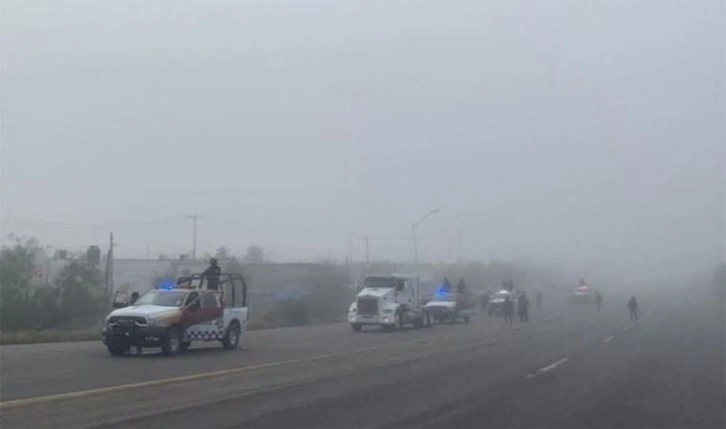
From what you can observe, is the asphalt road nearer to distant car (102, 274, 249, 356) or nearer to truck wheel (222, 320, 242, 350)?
truck wheel (222, 320, 242, 350)

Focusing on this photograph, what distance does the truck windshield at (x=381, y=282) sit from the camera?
62.2 meters

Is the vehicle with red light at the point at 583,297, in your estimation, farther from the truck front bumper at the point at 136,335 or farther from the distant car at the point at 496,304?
the truck front bumper at the point at 136,335

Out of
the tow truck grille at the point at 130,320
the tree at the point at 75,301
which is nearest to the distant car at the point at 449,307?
the tree at the point at 75,301

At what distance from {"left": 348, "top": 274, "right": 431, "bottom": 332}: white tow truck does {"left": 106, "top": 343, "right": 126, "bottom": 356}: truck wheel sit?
24107 mm

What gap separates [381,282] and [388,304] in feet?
6.18

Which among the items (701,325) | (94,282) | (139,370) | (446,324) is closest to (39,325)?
(94,282)

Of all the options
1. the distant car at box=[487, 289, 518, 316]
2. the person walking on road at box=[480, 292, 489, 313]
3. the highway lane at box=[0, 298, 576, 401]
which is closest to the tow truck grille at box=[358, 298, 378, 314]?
the highway lane at box=[0, 298, 576, 401]

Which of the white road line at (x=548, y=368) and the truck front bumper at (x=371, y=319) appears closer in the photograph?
the white road line at (x=548, y=368)

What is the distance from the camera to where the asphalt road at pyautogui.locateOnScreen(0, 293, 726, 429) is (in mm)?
20141

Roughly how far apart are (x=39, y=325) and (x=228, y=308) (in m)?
30.2

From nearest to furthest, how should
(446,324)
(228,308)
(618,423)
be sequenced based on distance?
(618,423) < (228,308) < (446,324)

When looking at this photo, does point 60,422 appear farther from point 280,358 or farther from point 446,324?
point 446,324

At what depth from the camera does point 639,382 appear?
28.9 meters

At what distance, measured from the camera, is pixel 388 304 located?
200ft
